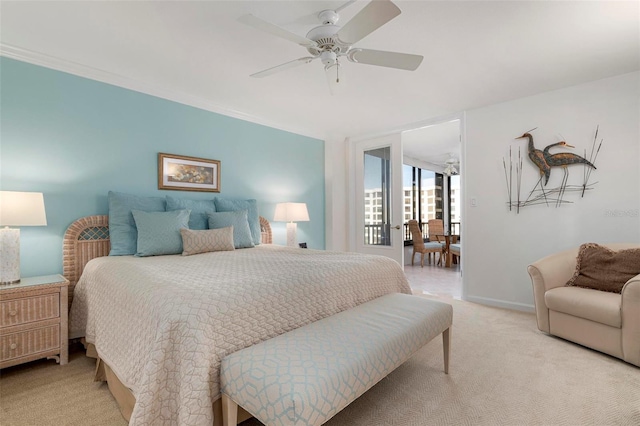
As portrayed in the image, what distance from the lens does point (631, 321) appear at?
2.07 meters

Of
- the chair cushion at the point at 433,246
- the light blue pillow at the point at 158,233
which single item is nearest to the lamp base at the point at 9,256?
the light blue pillow at the point at 158,233

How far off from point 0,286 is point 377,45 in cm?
320

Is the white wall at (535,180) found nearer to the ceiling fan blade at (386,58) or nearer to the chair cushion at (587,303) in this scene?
the chair cushion at (587,303)

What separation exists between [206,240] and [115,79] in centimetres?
174

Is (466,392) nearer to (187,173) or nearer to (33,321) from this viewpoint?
(33,321)

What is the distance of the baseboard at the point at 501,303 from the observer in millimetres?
3385

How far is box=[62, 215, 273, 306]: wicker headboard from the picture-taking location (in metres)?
2.56

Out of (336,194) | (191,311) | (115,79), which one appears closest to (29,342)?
(191,311)

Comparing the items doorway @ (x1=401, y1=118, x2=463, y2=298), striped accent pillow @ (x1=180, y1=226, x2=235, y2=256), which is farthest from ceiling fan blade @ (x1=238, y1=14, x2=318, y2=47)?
doorway @ (x1=401, y1=118, x2=463, y2=298)

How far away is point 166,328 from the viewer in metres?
1.24

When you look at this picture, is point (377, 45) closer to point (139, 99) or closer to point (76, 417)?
point (139, 99)

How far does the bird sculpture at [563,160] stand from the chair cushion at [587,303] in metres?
1.14

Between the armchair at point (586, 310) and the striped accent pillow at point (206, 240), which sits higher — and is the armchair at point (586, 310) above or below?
below

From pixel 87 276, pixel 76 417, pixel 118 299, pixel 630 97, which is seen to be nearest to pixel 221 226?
pixel 87 276
